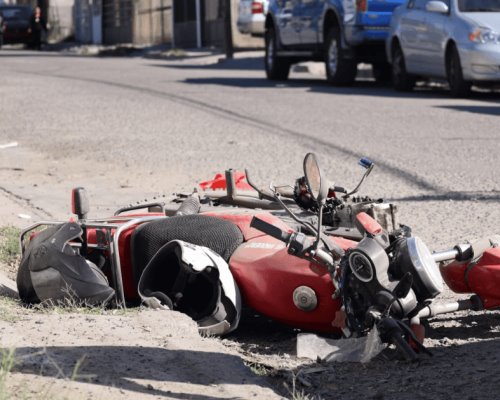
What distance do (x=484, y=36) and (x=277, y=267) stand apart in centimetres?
1113

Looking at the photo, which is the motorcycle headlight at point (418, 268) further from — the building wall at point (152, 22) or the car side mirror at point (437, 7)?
the building wall at point (152, 22)

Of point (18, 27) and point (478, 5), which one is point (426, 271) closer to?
point (478, 5)

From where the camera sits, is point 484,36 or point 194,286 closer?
point 194,286

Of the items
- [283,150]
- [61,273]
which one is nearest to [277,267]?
[61,273]

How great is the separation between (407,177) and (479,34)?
670 centimetres

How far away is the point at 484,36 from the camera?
15.5 metres

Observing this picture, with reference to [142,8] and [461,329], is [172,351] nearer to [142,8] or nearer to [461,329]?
[461,329]

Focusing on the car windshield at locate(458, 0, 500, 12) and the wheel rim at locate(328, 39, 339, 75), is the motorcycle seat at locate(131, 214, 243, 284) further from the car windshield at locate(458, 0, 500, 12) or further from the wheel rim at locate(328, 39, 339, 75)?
the wheel rim at locate(328, 39, 339, 75)

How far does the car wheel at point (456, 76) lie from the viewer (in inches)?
631

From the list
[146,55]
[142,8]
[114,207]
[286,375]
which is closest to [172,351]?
[286,375]

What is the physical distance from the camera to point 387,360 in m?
4.53

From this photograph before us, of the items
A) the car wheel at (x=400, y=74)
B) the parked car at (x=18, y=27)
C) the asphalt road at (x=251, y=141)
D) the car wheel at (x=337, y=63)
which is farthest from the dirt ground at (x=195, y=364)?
the parked car at (x=18, y=27)

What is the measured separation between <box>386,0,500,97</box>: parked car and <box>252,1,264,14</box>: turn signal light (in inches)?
456

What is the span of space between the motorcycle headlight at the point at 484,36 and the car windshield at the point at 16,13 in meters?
32.3
